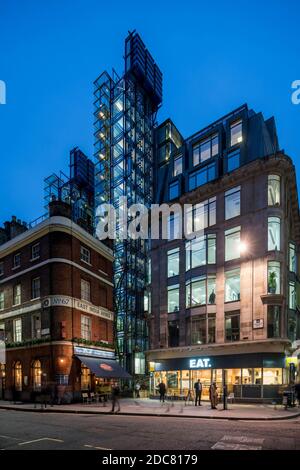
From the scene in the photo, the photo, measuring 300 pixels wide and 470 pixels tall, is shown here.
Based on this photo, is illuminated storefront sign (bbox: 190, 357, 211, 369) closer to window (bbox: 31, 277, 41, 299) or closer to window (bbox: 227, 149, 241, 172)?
window (bbox: 31, 277, 41, 299)

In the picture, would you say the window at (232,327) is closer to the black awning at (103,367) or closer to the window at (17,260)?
the black awning at (103,367)

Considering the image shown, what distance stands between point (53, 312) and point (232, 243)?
15511mm

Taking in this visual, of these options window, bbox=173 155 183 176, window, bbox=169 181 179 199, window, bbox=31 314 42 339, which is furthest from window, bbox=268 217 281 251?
window, bbox=31 314 42 339

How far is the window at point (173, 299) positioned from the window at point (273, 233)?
10.3m

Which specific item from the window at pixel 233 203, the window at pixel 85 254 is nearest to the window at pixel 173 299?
the window at pixel 85 254

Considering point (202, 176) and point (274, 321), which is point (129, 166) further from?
point (274, 321)

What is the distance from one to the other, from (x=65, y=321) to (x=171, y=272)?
1216 centimetres

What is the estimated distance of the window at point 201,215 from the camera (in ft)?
113

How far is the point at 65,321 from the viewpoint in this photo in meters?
28.9

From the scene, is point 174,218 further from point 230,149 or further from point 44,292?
point 44,292

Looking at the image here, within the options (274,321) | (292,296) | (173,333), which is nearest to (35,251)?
(173,333)
